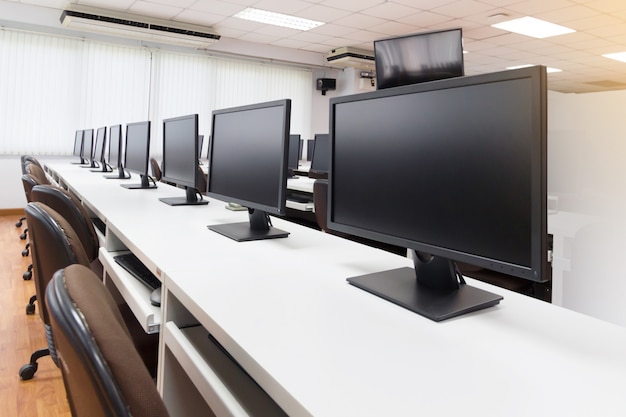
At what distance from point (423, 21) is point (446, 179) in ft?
17.7

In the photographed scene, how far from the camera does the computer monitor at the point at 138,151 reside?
3061mm

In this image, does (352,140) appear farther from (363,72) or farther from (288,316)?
(363,72)

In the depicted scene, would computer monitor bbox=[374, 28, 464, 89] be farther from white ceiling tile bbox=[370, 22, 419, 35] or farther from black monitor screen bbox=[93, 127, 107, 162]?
white ceiling tile bbox=[370, 22, 419, 35]

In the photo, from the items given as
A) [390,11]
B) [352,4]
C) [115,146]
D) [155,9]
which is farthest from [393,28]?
[115,146]

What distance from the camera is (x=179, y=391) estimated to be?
115cm

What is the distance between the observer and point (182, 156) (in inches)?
95.7

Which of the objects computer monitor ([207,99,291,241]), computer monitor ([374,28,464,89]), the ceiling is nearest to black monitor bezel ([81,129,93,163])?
the ceiling

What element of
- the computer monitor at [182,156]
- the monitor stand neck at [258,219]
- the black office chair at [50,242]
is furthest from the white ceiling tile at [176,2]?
the black office chair at [50,242]

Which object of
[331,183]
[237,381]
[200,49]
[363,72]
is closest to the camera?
[237,381]

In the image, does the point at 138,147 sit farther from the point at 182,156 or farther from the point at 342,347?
the point at 342,347

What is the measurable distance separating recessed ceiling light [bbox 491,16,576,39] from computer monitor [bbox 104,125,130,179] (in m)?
4.84

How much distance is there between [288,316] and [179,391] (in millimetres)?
475

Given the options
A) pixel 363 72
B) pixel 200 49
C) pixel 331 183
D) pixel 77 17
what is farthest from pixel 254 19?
pixel 331 183

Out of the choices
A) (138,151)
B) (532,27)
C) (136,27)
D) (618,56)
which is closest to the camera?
(138,151)
